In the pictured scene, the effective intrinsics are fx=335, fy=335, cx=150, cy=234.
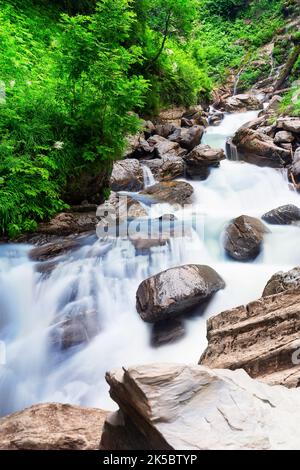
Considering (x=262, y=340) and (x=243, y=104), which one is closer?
(x=262, y=340)

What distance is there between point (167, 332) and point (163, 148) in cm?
807

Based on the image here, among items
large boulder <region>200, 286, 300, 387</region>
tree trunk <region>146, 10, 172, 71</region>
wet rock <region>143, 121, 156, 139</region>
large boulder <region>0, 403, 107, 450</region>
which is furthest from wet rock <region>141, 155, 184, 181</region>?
large boulder <region>0, 403, 107, 450</region>

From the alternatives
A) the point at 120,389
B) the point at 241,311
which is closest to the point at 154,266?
the point at 241,311

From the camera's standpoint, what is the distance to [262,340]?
318 cm

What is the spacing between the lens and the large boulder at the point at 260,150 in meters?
11.0

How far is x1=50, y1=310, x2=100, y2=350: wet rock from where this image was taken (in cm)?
477

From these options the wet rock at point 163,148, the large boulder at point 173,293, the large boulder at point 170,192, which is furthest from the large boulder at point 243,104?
the large boulder at point 173,293

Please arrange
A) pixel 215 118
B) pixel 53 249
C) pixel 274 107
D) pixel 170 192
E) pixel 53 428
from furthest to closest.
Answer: pixel 215 118, pixel 274 107, pixel 170 192, pixel 53 249, pixel 53 428

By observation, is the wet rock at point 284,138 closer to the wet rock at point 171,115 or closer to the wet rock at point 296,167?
the wet rock at point 296,167

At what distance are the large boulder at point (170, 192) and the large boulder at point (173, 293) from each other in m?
4.15

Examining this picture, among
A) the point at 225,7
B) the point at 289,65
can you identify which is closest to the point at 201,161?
the point at 289,65

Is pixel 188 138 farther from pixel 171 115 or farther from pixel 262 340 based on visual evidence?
pixel 262 340

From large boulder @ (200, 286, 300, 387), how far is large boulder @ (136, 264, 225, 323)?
1092 mm

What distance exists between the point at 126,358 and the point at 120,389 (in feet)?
9.82
